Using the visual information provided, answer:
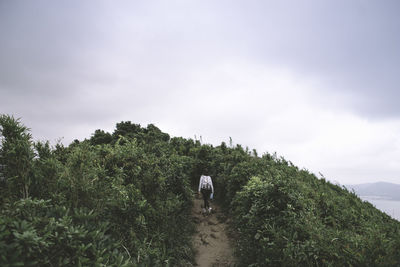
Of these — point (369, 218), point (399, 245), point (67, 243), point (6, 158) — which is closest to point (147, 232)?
point (67, 243)

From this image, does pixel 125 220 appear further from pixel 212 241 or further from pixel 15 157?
pixel 212 241

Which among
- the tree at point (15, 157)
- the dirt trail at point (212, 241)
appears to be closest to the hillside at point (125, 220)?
the tree at point (15, 157)

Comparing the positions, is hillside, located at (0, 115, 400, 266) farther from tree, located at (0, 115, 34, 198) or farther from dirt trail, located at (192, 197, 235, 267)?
dirt trail, located at (192, 197, 235, 267)

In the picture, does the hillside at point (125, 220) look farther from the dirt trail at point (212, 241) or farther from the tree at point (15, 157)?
the dirt trail at point (212, 241)

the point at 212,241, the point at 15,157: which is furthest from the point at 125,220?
the point at 212,241

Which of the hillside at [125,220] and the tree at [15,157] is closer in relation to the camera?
Answer: the hillside at [125,220]

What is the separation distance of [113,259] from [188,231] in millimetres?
4419

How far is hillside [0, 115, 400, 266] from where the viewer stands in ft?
7.49

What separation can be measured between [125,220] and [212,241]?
3892 millimetres

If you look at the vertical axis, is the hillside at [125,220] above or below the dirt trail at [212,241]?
above

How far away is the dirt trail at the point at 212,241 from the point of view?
559 cm

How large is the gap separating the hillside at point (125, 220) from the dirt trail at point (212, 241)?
0.32m

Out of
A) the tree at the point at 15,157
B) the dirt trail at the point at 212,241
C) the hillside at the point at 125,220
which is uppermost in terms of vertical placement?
the tree at the point at 15,157

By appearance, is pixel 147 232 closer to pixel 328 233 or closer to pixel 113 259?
pixel 113 259
